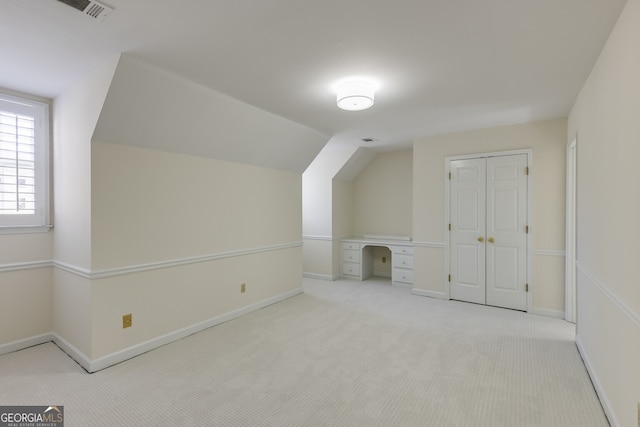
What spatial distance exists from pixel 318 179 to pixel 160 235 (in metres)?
3.37

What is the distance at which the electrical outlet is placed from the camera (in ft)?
8.88

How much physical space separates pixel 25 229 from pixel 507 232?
540 cm

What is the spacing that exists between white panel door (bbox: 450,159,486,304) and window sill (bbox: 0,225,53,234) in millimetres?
4847

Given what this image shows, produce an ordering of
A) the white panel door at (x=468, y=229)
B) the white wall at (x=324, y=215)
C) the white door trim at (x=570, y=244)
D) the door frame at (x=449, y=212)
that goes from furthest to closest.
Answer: the white wall at (x=324, y=215) → the white panel door at (x=468, y=229) → the door frame at (x=449, y=212) → the white door trim at (x=570, y=244)

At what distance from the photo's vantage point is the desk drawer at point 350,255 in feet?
19.0

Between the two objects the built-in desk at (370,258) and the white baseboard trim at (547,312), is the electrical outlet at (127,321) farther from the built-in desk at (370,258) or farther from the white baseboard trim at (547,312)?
the white baseboard trim at (547,312)

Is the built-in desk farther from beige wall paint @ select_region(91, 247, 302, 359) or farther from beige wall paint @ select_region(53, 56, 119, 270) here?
beige wall paint @ select_region(53, 56, 119, 270)

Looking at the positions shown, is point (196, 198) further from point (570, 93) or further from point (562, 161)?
point (562, 161)

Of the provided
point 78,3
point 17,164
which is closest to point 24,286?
point 17,164

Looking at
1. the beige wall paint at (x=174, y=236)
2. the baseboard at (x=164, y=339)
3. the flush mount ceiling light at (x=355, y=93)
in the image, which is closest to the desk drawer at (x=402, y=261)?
the beige wall paint at (x=174, y=236)

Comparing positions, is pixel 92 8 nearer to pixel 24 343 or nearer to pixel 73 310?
pixel 73 310

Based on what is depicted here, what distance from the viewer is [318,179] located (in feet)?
19.2

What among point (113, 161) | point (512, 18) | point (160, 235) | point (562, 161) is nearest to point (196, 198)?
point (160, 235)

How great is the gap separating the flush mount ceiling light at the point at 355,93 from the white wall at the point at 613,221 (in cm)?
159
